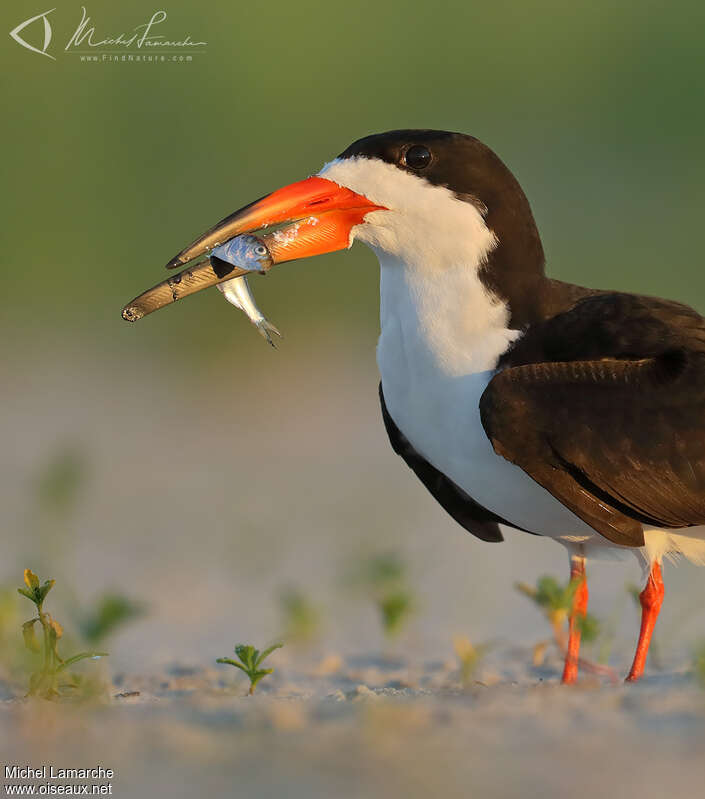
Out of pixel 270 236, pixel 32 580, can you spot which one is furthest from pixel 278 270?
pixel 32 580

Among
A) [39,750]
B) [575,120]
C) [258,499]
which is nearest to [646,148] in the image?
[575,120]

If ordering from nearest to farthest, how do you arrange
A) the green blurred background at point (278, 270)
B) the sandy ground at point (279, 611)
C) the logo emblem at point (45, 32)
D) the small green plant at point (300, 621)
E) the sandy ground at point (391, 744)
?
the sandy ground at point (391, 744) < the sandy ground at point (279, 611) < the small green plant at point (300, 621) < the green blurred background at point (278, 270) < the logo emblem at point (45, 32)

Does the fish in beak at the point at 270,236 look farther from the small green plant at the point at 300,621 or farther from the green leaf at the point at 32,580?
the small green plant at the point at 300,621

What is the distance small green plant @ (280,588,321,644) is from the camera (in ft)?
16.2

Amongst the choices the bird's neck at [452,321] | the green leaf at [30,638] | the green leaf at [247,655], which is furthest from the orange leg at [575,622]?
the green leaf at [30,638]

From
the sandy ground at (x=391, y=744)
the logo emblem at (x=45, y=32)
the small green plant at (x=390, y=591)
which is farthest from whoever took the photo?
the logo emblem at (x=45, y=32)

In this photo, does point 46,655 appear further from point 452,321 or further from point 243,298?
point 452,321

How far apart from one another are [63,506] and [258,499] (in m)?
2.13

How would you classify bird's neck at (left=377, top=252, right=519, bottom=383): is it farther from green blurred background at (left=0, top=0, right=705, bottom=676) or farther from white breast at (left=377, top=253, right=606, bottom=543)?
green blurred background at (left=0, top=0, right=705, bottom=676)

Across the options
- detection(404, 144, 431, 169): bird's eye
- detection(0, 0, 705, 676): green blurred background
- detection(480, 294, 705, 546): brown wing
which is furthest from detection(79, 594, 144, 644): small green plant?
detection(404, 144, 431, 169): bird's eye

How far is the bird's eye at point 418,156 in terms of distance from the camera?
4090 mm

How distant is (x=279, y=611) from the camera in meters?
5.72

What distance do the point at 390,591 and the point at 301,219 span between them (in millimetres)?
1552

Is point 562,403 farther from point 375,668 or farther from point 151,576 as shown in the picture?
point 151,576
